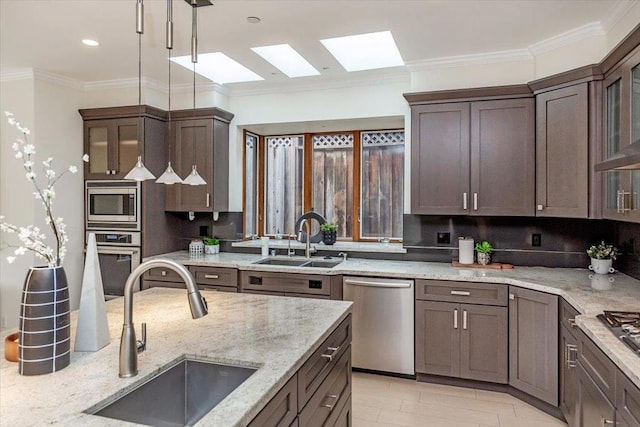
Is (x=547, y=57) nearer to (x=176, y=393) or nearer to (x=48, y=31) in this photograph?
(x=176, y=393)

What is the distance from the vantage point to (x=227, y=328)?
1.84 meters

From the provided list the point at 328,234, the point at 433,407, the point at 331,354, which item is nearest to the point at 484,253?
the point at 433,407

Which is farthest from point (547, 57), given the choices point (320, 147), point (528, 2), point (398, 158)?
point (320, 147)

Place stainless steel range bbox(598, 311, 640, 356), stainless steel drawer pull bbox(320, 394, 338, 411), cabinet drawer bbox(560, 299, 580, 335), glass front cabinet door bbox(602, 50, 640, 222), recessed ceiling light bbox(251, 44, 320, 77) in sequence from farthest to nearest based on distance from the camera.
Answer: recessed ceiling light bbox(251, 44, 320, 77)
cabinet drawer bbox(560, 299, 580, 335)
glass front cabinet door bbox(602, 50, 640, 222)
stainless steel drawer pull bbox(320, 394, 338, 411)
stainless steel range bbox(598, 311, 640, 356)

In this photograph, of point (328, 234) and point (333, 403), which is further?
point (328, 234)

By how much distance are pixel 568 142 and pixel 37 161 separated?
4431 millimetres

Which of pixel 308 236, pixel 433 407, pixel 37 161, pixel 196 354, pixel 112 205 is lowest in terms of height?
pixel 433 407

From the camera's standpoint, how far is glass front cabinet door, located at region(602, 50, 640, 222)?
2.37 m

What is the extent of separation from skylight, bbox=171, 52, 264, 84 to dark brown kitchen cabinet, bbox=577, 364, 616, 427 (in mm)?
3400

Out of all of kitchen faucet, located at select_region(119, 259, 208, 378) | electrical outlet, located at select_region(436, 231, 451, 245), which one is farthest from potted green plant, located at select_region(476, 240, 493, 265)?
kitchen faucet, located at select_region(119, 259, 208, 378)

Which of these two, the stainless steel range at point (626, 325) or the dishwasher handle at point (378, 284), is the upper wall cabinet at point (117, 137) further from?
the stainless steel range at point (626, 325)

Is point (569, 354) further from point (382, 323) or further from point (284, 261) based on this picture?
point (284, 261)

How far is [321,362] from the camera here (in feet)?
5.88

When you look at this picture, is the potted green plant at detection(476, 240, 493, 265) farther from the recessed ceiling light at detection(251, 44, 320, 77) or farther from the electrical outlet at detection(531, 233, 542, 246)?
the recessed ceiling light at detection(251, 44, 320, 77)
